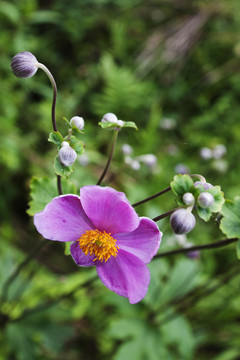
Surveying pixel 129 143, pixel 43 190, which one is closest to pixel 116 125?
pixel 43 190

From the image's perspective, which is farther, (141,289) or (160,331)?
(160,331)

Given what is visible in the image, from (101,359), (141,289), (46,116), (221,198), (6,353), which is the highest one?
(221,198)

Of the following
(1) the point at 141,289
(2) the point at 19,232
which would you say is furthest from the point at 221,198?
(2) the point at 19,232

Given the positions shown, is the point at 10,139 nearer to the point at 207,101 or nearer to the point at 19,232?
the point at 19,232

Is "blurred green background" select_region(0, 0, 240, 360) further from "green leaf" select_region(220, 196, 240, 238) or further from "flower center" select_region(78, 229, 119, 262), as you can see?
"flower center" select_region(78, 229, 119, 262)

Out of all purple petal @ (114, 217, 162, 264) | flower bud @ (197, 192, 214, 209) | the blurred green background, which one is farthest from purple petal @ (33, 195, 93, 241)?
the blurred green background

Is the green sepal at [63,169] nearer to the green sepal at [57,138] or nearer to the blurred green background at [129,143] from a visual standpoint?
the green sepal at [57,138]

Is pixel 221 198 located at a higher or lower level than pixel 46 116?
higher

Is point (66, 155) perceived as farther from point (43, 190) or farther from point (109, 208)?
point (43, 190)
